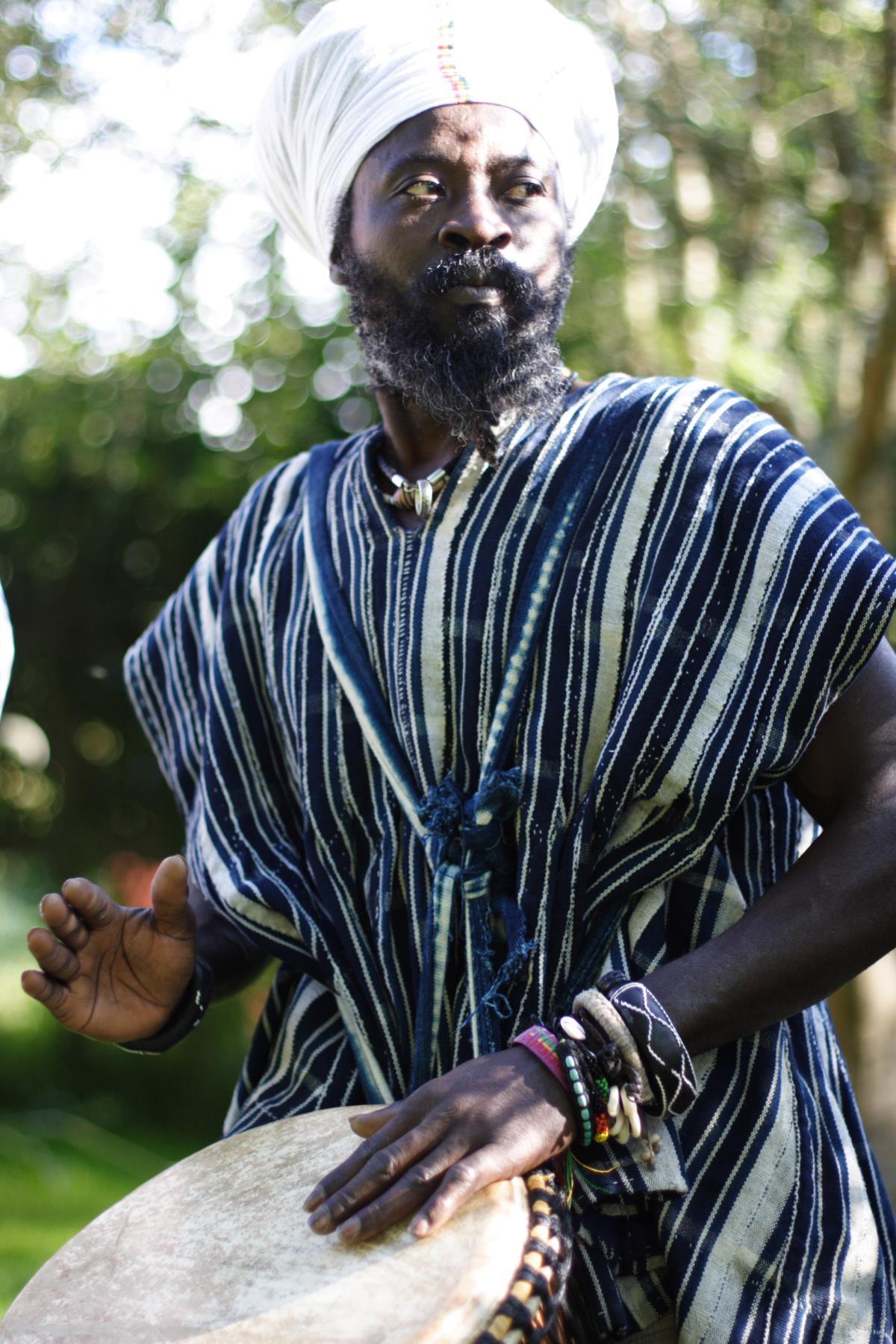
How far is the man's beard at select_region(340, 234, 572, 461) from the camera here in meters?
2.31

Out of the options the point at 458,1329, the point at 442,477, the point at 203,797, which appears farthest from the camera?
the point at 203,797

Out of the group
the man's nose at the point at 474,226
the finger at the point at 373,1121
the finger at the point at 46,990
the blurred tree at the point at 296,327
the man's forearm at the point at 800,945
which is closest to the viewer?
the finger at the point at 373,1121

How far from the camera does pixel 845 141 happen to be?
5055 mm

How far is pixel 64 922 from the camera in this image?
219cm

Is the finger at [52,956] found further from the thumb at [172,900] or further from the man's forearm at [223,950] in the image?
the man's forearm at [223,950]

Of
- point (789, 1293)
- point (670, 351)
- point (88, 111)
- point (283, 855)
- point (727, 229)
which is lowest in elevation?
point (789, 1293)

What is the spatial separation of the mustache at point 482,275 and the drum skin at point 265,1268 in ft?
4.18

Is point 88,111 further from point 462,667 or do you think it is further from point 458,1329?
point 458,1329

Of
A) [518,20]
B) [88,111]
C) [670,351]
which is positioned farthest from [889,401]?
[88,111]

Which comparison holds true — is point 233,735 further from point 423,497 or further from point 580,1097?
point 580,1097

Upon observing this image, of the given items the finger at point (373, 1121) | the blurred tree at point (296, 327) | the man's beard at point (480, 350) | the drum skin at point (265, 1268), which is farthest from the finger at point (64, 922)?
the blurred tree at point (296, 327)

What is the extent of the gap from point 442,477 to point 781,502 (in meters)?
0.60

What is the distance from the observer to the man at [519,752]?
1.93 metres

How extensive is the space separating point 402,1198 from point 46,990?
775 mm
